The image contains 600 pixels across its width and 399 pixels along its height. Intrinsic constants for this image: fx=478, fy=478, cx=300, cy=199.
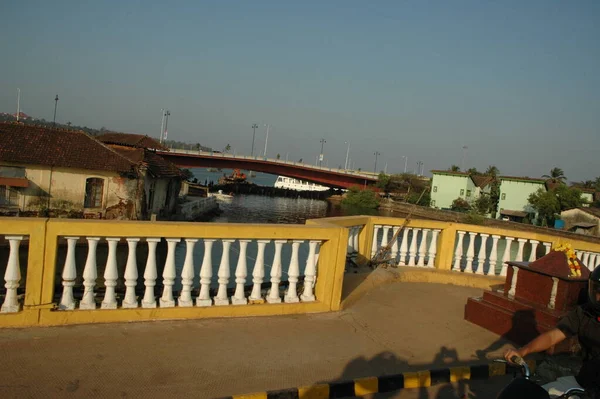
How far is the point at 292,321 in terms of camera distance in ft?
16.0

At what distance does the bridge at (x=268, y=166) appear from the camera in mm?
64062

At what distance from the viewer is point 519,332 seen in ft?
16.5

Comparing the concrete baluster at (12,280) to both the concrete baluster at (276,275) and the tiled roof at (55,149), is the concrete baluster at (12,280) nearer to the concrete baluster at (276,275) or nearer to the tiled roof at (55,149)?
the concrete baluster at (276,275)

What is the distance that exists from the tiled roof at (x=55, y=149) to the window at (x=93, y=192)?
105 cm

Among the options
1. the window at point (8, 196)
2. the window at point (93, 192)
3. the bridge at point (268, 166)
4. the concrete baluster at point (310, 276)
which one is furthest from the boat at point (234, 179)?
the concrete baluster at point (310, 276)

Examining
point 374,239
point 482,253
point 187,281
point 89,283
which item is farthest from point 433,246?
point 89,283

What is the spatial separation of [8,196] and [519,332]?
2988 cm

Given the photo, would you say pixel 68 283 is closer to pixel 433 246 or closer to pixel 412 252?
pixel 412 252

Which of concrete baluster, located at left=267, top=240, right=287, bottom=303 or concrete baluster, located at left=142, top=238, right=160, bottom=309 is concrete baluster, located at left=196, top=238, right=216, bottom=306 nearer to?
concrete baluster, located at left=142, top=238, right=160, bottom=309

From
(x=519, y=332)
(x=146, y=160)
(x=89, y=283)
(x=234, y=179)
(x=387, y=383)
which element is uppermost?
(x=146, y=160)

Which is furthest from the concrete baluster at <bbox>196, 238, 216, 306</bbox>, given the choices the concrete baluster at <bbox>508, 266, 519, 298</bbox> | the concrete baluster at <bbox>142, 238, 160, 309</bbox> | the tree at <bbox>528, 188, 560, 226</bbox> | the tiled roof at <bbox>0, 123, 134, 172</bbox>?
the tree at <bbox>528, 188, 560, 226</bbox>

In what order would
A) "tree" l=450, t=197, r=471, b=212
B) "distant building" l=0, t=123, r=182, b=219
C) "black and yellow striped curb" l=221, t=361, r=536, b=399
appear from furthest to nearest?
1. "tree" l=450, t=197, r=471, b=212
2. "distant building" l=0, t=123, r=182, b=219
3. "black and yellow striped curb" l=221, t=361, r=536, b=399

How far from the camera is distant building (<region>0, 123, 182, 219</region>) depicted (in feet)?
91.2

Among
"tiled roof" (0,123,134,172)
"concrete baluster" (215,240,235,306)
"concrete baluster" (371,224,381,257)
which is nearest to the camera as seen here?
"concrete baluster" (215,240,235,306)
